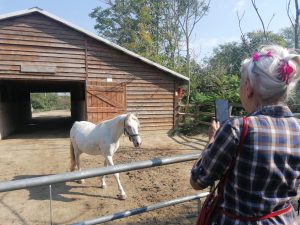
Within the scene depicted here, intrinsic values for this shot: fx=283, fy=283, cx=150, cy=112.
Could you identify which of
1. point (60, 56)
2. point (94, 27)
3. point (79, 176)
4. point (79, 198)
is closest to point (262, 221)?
point (79, 176)

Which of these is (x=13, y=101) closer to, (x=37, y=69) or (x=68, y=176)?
(x=37, y=69)

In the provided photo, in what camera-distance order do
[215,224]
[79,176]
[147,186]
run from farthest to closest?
1. [147,186]
2. [79,176]
3. [215,224]

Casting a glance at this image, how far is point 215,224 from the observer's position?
4.17ft

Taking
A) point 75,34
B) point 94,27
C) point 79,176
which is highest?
point 94,27

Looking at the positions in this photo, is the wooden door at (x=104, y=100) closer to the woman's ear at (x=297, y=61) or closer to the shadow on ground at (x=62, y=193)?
the shadow on ground at (x=62, y=193)

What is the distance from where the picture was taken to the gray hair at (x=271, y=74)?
115 cm

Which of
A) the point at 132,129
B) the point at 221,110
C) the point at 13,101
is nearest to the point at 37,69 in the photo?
the point at 13,101

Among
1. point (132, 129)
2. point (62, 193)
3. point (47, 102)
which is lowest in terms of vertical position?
point (62, 193)

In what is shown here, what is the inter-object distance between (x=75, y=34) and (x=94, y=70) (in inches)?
64.8

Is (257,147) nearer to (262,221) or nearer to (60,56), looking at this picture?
(262,221)

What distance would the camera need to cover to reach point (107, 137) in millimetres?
5516

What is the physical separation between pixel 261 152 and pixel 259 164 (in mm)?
50

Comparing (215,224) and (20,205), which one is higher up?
(215,224)

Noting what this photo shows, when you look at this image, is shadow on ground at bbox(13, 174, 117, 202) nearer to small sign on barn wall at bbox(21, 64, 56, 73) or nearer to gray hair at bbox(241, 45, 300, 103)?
gray hair at bbox(241, 45, 300, 103)
